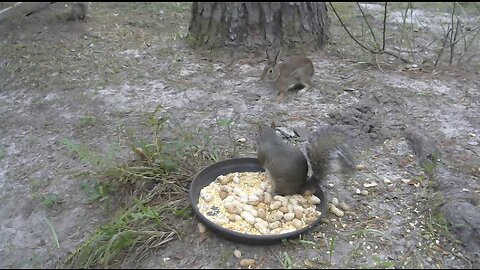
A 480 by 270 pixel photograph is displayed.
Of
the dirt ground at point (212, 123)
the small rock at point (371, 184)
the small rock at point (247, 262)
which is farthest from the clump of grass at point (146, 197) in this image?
the small rock at point (371, 184)

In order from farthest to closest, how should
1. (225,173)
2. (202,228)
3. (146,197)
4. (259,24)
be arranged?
(259,24) < (225,173) < (146,197) < (202,228)

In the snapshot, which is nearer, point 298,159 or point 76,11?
point 298,159

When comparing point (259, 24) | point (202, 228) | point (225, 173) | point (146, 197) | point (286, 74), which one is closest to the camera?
point (202, 228)

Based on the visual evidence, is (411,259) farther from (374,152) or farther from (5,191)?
(5,191)

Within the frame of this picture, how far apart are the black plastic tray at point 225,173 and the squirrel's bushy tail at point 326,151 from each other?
144mm

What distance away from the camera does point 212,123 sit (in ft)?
11.2

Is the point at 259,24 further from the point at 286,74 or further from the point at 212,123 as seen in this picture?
the point at 212,123

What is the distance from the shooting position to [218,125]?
333 cm

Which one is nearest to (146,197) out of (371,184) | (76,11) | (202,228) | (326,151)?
(202,228)

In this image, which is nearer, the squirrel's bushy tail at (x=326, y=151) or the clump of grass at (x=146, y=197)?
the clump of grass at (x=146, y=197)

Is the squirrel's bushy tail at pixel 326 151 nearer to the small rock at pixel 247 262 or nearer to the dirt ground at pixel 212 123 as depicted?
the dirt ground at pixel 212 123

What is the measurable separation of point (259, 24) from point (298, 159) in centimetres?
225

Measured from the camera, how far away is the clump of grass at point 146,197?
2.29 metres

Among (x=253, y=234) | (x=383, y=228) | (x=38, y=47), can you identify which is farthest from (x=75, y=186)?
(x=38, y=47)
